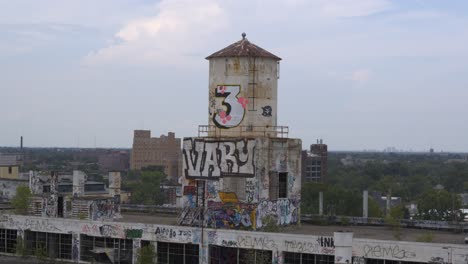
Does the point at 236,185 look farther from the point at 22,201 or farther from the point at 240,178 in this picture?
the point at 22,201

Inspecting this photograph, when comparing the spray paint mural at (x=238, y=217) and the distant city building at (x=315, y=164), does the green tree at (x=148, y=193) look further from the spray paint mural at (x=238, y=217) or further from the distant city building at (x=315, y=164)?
the spray paint mural at (x=238, y=217)

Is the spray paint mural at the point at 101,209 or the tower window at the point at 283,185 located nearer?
the tower window at the point at 283,185

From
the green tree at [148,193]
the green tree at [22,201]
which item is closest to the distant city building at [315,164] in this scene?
the green tree at [148,193]

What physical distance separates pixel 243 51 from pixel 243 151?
19.9 ft

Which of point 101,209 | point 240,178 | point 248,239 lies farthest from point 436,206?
point 248,239

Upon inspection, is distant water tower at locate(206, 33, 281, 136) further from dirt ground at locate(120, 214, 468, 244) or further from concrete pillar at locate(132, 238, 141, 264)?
concrete pillar at locate(132, 238, 141, 264)

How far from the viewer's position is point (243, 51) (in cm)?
4388

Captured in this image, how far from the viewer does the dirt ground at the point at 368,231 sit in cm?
3888

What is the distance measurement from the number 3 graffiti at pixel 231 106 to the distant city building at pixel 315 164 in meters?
125

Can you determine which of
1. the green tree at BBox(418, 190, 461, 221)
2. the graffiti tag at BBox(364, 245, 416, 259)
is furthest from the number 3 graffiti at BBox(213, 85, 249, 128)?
the green tree at BBox(418, 190, 461, 221)

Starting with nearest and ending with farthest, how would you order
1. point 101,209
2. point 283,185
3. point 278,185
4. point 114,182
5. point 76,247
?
point 76,247, point 278,185, point 283,185, point 101,209, point 114,182

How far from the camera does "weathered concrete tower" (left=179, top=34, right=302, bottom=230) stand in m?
42.0

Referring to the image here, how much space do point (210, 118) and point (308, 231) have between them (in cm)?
881

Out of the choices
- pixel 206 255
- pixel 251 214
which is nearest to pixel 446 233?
pixel 251 214
